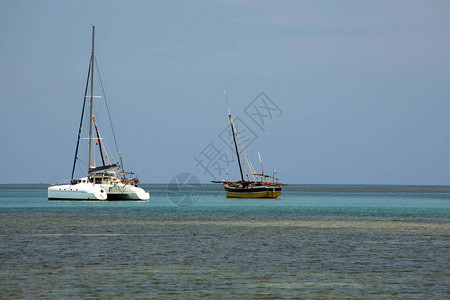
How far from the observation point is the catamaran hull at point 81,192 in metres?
119

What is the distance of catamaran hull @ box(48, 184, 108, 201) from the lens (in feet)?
392

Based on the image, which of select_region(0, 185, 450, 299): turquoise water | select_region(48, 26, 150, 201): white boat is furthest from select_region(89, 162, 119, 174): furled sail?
select_region(0, 185, 450, 299): turquoise water

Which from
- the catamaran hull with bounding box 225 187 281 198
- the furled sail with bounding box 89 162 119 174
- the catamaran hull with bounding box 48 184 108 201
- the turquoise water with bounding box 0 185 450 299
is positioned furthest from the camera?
the catamaran hull with bounding box 225 187 281 198

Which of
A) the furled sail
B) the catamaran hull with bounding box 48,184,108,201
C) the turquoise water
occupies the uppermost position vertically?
the furled sail

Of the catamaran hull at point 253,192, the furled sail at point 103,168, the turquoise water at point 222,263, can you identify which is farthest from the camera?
the catamaran hull at point 253,192

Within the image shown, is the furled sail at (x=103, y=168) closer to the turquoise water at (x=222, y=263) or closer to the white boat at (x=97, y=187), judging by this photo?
the white boat at (x=97, y=187)

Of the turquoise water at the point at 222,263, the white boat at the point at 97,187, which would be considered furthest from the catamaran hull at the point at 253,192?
the turquoise water at the point at 222,263

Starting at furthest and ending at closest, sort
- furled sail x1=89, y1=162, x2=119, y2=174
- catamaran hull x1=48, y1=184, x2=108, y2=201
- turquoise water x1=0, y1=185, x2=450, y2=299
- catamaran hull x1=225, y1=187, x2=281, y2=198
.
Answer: catamaran hull x1=225, y1=187, x2=281, y2=198
furled sail x1=89, y1=162, x2=119, y2=174
catamaran hull x1=48, y1=184, x2=108, y2=201
turquoise water x1=0, y1=185, x2=450, y2=299

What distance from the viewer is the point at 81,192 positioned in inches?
4742

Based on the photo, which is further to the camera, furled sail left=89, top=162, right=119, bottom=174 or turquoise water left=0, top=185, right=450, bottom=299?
furled sail left=89, top=162, right=119, bottom=174

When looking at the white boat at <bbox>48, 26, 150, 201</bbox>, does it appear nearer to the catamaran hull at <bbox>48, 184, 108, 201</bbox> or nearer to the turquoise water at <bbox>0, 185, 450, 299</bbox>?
the catamaran hull at <bbox>48, 184, 108, 201</bbox>

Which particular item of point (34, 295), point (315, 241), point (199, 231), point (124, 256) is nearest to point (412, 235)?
point (315, 241)

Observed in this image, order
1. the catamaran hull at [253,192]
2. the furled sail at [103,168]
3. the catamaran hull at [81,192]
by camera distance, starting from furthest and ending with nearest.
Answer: the catamaran hull at [253,192] < the furled sail at [103,168] < the catamaran hull at [81,192]

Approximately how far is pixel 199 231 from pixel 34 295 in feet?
110
